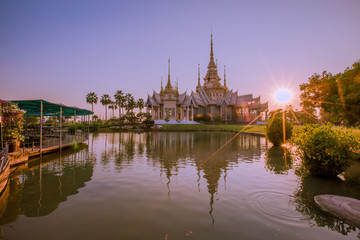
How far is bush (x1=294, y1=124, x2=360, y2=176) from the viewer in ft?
27.3

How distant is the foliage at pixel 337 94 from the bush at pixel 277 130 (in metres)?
2.87

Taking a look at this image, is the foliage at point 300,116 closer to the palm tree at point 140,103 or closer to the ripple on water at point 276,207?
the ripple on water at point 276,207

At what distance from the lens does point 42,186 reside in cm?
806

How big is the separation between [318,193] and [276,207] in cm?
248

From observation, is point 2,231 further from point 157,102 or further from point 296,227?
point 157,102

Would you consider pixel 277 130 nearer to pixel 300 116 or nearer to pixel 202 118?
pixel 202 118

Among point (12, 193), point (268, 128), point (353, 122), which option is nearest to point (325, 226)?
point (12, 193)

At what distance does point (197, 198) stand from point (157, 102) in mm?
76767

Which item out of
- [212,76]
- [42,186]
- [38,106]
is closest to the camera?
[42,186]

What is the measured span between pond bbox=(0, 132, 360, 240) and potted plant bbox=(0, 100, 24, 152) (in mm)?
2454

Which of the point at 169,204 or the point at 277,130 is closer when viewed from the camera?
the point at 169,204

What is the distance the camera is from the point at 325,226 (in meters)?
5.01

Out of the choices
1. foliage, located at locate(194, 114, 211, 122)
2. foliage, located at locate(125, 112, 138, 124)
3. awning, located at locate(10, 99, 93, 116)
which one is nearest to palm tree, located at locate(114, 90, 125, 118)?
foliage, located at locate(125, 112, 138, 124)

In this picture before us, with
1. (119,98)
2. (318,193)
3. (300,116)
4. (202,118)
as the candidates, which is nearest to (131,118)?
(119,98)
